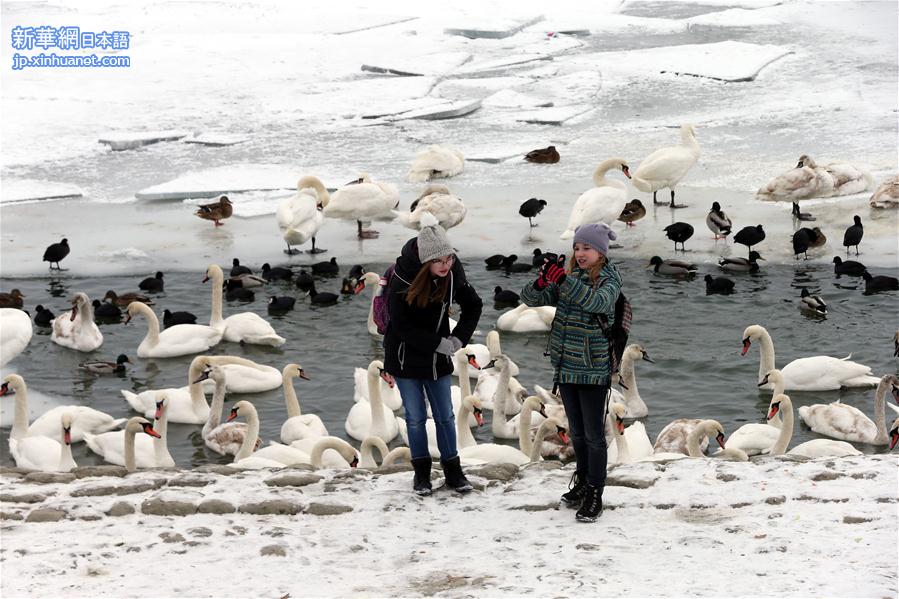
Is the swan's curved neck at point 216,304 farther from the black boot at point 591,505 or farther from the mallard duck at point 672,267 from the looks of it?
the black boot at point 591,505

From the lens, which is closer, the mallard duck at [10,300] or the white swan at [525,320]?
the white swan at [525,320]

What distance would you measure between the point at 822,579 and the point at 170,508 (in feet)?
11.7

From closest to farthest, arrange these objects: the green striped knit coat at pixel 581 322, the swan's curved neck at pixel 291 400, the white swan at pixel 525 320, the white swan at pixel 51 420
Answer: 1. the green striped knit coat at pixel 581 322
2. the white swan at pixel 51 420
3. the swan's curved neck at pixel 291 400
4. the white swan at pixel 525 320

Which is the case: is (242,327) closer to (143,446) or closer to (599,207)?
(143,446)

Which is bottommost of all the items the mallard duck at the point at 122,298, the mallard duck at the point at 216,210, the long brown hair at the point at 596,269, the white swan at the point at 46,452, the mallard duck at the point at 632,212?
the white swan at the point at 46,452

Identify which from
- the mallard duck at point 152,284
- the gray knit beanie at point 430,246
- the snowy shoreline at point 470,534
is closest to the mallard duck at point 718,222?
the mallard duck at point 152,284

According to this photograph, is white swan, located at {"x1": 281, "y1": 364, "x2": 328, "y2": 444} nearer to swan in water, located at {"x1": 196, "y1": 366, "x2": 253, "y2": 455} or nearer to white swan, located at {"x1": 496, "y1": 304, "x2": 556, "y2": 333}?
swan in water, located at {"x1": 196, "y1": 366, "x2": 253, "y2": 455}

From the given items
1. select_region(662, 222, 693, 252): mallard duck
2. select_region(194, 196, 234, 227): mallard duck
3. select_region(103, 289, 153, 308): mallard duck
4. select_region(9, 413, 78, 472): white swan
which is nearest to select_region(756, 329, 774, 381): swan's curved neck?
select_region(662, 222, 693, 252): mallard duck

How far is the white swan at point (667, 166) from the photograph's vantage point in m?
16.9

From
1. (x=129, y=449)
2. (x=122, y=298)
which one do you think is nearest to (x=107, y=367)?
(x=122, y=298)

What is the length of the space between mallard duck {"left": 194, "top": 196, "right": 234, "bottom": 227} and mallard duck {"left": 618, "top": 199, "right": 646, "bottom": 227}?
5.59 metres

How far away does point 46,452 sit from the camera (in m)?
10.3

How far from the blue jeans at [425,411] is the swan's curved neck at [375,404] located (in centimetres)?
330

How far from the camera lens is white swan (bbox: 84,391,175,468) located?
10219 millimetres
